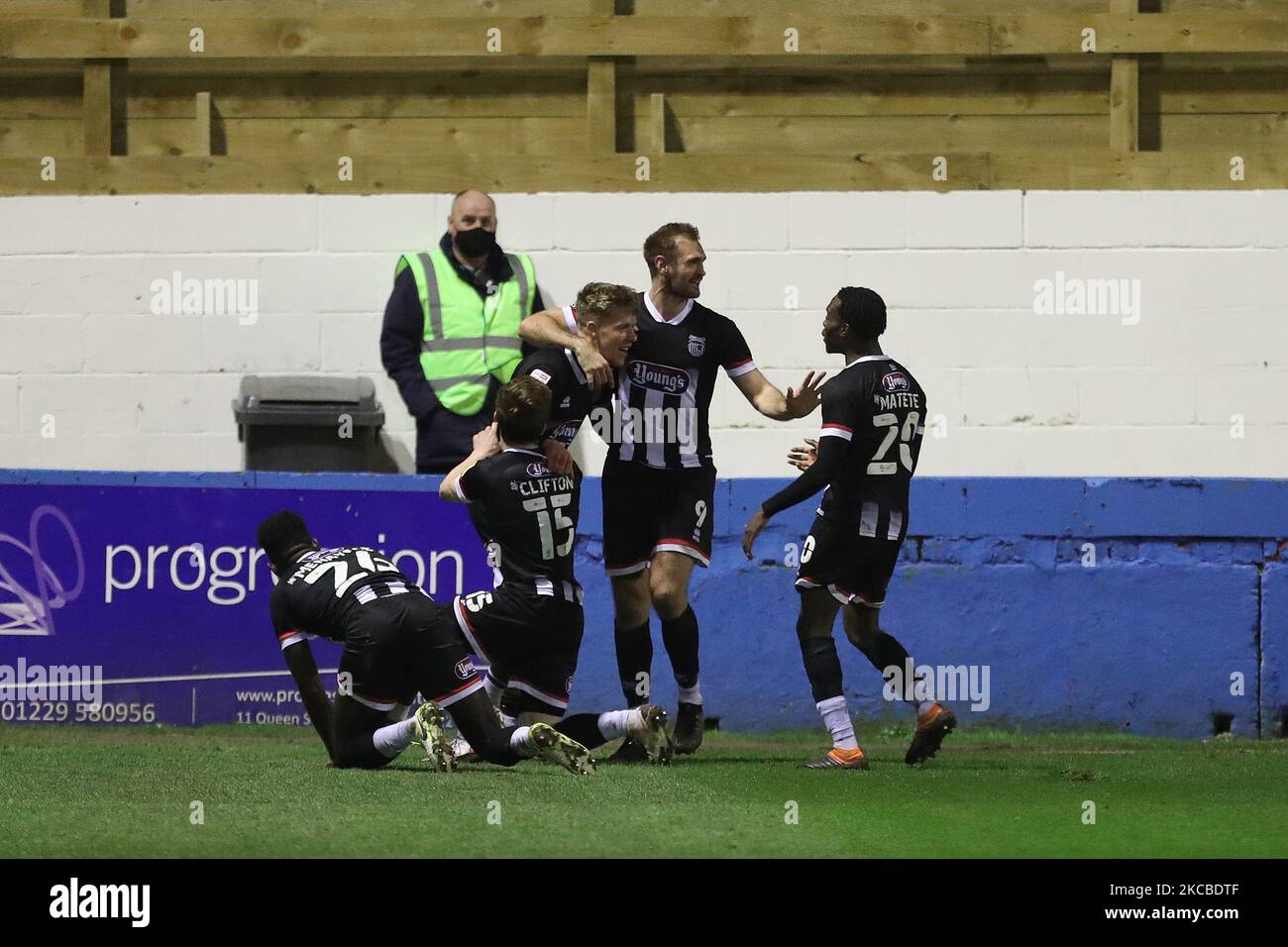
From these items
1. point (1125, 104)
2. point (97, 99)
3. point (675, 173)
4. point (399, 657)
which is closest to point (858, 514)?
point (399, 657)

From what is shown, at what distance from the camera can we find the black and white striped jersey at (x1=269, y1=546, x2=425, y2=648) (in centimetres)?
775

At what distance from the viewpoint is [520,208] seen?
449 inches

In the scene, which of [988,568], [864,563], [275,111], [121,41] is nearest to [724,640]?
[988,568]

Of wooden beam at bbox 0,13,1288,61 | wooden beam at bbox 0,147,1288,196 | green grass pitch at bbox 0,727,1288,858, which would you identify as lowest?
green grass pitch at bbox 0,727,1288,858

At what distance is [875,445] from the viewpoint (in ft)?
27.2

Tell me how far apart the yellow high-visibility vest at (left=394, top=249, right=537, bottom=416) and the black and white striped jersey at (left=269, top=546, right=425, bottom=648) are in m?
2.77

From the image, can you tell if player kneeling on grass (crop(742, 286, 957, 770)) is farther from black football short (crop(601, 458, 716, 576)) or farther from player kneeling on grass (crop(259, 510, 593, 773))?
player kneeling on grass (crop(259, 510, 593, 773))

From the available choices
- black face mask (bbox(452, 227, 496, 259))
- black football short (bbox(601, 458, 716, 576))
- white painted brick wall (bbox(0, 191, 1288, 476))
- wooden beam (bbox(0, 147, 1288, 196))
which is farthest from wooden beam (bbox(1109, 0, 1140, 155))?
black football short (bbox(601, 458, 716, 576))

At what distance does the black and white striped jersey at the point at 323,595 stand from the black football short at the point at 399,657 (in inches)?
2.0

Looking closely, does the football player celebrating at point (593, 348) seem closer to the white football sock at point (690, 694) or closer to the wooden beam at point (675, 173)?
the white football sock at point (690, 694)

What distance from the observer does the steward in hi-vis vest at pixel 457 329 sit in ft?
34.6

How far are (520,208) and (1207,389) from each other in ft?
13.5

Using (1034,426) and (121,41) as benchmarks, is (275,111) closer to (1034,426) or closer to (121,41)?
(121,41)

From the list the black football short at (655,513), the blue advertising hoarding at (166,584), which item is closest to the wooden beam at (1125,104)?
the black football short at (655,513)
